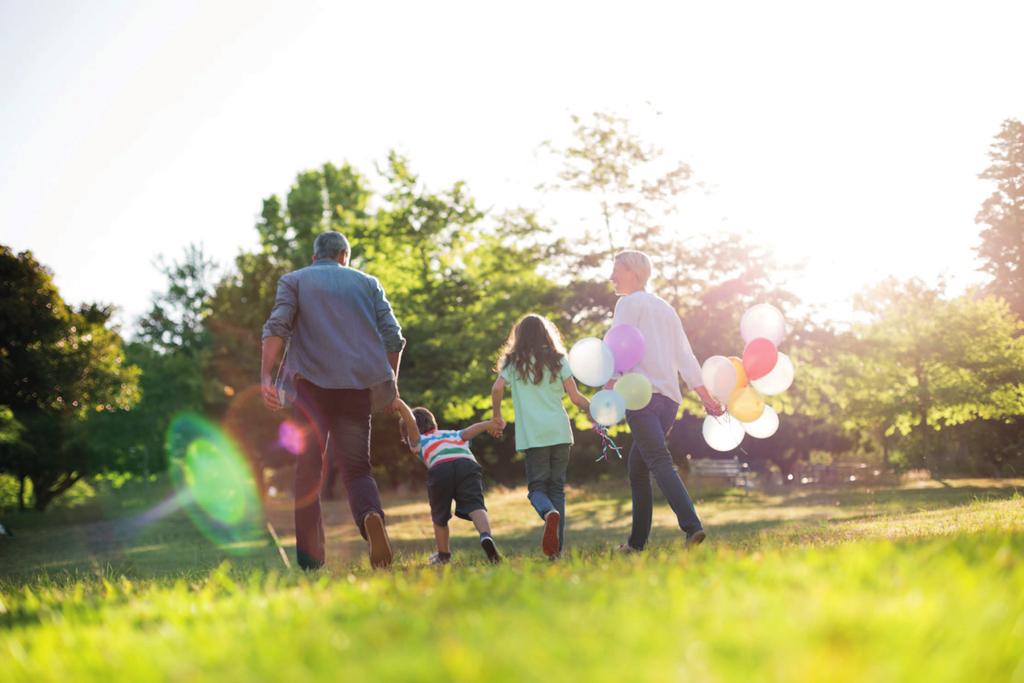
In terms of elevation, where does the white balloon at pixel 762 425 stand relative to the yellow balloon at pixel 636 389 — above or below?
below

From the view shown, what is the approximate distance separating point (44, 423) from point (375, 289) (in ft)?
116

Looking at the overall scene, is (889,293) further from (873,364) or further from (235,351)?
(235,351)

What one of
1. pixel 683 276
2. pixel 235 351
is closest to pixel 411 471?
pixel 235 351

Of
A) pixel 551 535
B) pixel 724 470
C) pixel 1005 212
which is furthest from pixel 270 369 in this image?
pixel 1005 212

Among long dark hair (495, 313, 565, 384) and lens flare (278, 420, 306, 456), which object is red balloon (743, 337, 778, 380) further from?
lens flare (278, 420, 306, 456)

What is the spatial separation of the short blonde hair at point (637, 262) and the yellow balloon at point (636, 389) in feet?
2.87

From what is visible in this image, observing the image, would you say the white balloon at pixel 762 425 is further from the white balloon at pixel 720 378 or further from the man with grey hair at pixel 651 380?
the man with grey hair at pixel 651 380

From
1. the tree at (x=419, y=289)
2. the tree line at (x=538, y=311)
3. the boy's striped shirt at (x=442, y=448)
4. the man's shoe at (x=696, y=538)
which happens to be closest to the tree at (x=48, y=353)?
the tree line at (x=538, y=311)

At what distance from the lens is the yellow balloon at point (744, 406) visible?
30.5 ft

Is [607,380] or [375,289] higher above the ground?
[375,289]

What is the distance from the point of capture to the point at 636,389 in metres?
7.26

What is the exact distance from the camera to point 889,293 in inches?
1300

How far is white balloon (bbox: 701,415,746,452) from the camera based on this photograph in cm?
941

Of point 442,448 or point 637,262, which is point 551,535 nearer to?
point 442,448
